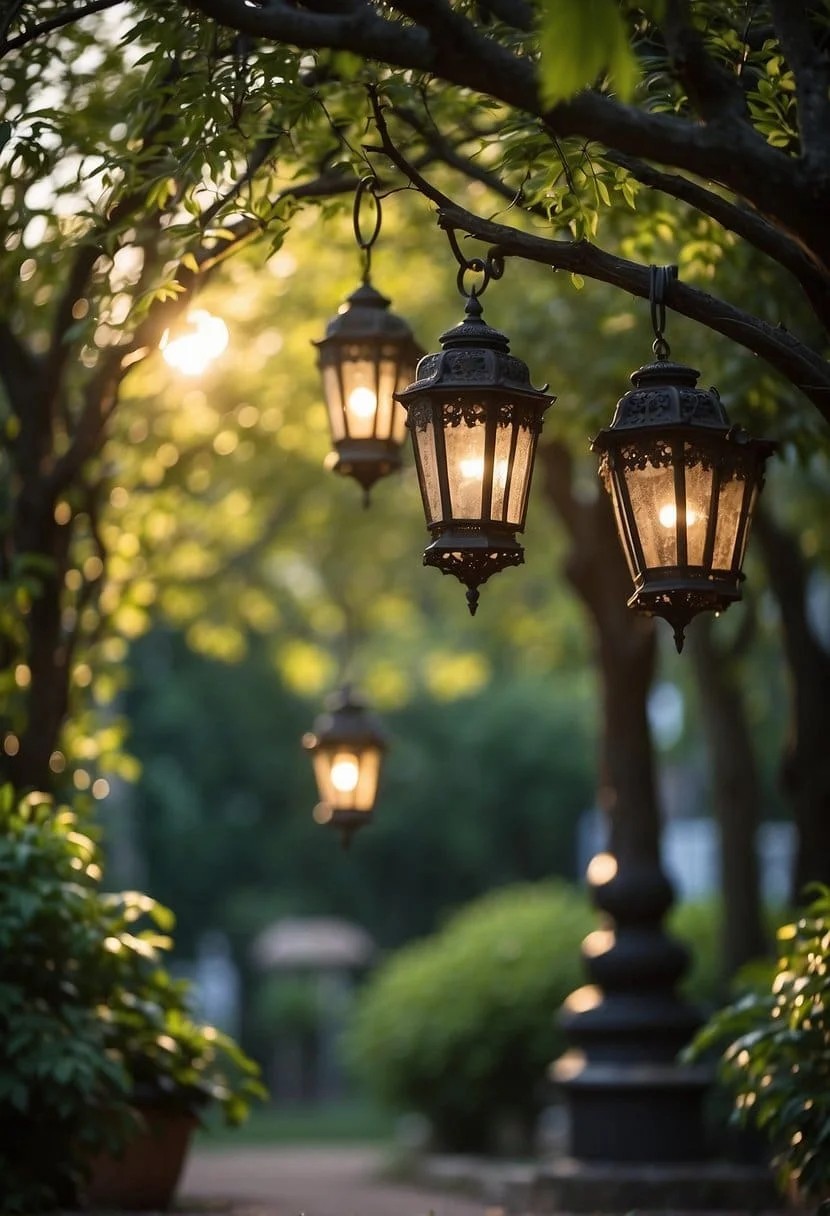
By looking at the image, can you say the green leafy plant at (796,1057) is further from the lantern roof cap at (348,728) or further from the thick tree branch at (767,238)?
the lantern roof cap at (348,728)

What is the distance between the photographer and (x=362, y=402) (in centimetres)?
739

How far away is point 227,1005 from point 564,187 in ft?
132

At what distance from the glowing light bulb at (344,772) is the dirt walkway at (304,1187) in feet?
7.45

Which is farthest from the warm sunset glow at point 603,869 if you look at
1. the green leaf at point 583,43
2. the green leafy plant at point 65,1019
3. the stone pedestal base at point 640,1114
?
the green leaf at point 583,43

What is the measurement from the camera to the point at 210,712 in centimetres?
3734

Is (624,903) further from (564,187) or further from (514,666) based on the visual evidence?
(514,666)

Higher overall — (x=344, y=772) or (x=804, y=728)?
(x=804, y=728)

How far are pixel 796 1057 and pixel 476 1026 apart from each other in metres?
10.3

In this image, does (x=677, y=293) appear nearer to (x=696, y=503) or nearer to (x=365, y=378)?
(x=696, y=503)

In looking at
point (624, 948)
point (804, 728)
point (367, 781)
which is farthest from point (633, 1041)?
point (367, 781)

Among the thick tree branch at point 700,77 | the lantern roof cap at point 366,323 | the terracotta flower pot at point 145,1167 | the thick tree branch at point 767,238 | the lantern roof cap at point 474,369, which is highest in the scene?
the lantern roof cap at point 366,323

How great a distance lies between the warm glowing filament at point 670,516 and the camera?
502 centimetres

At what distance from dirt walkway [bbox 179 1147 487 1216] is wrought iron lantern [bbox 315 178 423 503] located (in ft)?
13.7

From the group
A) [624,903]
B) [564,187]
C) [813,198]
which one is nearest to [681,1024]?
[624,903]
